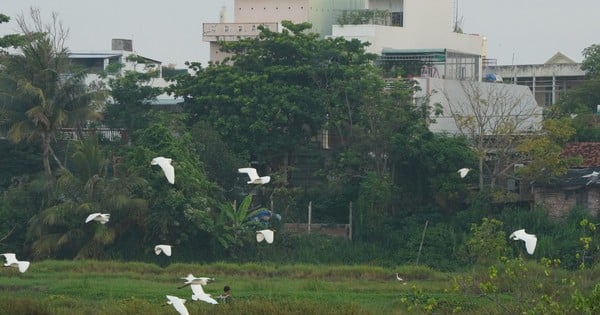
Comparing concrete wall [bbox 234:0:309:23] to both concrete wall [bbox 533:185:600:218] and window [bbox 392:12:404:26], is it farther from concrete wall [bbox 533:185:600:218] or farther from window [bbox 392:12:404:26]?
concrete wall [bbox 533:185:600:218]

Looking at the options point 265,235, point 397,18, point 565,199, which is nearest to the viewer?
point 265,235

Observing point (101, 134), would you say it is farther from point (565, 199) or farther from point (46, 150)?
point (565, 199)

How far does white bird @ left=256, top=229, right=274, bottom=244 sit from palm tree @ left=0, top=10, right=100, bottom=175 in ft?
18.2

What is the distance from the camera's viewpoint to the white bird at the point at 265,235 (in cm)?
2678

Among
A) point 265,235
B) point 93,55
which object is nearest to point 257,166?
point 265,235

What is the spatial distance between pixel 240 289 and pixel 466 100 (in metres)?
11.6

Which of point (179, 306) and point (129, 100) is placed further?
point (129, 100)

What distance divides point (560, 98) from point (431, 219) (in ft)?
39.4

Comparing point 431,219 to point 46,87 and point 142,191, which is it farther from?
point 46,87

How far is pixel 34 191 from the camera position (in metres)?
30.6

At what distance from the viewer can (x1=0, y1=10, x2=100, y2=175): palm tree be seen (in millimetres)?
30859

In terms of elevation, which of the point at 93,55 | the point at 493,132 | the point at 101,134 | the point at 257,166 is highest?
the point at 93,55

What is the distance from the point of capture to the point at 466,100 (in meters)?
35.1

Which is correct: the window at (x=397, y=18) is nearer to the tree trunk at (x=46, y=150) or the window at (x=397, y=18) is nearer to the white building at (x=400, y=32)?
the white building at (x=400, y=32)
